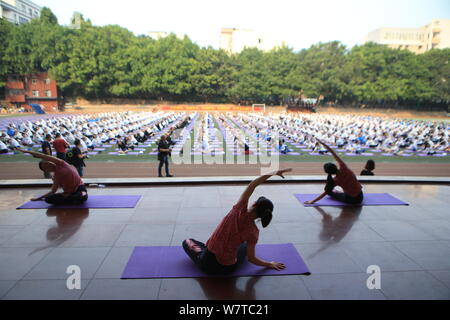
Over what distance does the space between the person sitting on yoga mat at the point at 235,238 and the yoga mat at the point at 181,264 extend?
89 millimetres

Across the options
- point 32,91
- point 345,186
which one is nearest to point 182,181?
point 345,186

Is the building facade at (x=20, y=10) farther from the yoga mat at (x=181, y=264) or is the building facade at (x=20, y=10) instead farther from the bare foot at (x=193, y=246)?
the bare foot at (x=193, y=246)

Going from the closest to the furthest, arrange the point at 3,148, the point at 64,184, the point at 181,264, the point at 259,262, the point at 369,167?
1. the point at 259,262
2. the point at 181,264
3. the point at 64,184
4. the point at 369,167
5. the point at 3,148

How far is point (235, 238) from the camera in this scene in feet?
9.31

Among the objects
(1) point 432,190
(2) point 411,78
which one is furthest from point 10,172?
(2) point 411,78

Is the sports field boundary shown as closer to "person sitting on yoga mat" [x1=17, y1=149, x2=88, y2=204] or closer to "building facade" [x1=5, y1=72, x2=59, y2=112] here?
"person sitting on yoga mat" [x1=17, y1=149, x2=88, y2=204]

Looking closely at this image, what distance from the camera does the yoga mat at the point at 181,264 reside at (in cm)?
304

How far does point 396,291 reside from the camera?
2.81 metres

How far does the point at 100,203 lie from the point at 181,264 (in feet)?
8.50

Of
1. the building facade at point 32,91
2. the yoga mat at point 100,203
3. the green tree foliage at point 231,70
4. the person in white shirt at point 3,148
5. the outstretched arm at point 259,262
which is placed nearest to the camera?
the outstretched arm at point 259,262

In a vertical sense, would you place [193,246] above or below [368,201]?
above

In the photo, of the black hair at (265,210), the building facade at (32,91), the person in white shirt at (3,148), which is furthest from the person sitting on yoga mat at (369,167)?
the building facade at (32,91)

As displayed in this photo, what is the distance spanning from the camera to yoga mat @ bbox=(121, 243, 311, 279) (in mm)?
3035

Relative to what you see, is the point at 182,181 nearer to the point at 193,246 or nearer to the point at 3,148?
the point at 193,246
